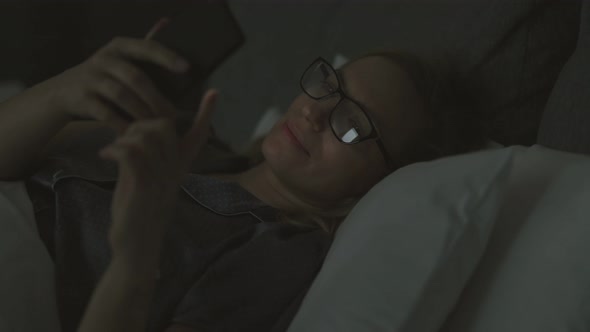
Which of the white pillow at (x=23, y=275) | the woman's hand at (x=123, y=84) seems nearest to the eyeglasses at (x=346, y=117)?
the woman's hand at (x=123, y=84)

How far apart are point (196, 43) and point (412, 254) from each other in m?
0.40

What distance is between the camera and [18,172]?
0.95m

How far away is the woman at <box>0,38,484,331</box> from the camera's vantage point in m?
0.62

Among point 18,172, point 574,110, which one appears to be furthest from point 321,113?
point 18,172

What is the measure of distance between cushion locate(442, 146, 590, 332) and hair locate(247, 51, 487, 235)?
0.88 ft

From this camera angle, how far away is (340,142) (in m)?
0.98

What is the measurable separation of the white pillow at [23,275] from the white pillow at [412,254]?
1.22 feet

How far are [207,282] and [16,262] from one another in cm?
27

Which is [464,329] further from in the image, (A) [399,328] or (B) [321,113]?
(B) [321,113]

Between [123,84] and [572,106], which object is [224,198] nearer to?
[123,84]

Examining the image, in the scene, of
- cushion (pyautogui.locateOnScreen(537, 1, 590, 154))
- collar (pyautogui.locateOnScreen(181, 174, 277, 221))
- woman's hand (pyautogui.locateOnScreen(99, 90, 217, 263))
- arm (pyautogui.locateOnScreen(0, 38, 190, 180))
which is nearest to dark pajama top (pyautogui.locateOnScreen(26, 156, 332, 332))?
collar (pyautogui.locateOnScreen(181, 174, 277, 221))

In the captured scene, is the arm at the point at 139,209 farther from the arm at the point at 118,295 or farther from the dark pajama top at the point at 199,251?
the dark pajama top at the point at 199,251

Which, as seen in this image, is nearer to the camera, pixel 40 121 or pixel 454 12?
pixel 40 121

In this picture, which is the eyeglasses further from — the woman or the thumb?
the thumb
